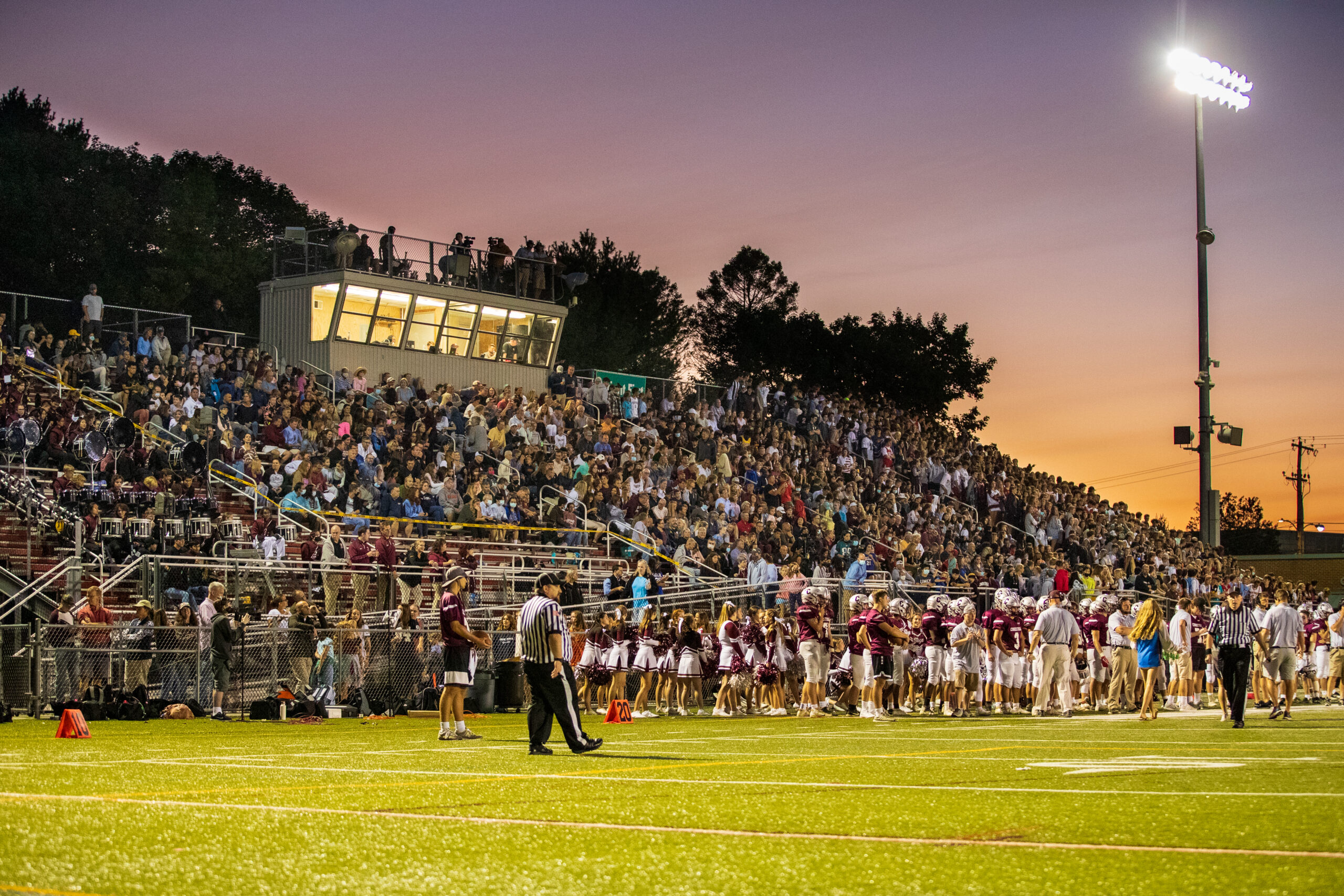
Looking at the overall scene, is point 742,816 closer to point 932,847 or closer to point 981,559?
point 932,847

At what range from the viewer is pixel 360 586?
23.9m

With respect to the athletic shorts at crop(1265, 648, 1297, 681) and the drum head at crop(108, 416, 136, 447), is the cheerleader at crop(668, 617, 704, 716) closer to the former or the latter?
the athletic shorts at crop(1265, 648, 1297, 681)

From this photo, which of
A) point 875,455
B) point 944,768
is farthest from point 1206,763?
point 875,455

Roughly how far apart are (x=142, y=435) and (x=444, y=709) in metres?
13.1

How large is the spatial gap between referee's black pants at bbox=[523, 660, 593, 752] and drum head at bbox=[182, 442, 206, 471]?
1516 centimetres

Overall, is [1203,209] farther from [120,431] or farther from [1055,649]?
[120,431]

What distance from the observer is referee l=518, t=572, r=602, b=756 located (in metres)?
12.3

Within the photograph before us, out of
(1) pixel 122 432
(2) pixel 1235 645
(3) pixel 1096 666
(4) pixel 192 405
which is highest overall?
(4) pixel 192 405

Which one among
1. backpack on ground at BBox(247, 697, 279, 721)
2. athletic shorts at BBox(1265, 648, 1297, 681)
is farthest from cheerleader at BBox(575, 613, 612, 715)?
athletic shorts at BBox(1265, 648, 1297, 681)

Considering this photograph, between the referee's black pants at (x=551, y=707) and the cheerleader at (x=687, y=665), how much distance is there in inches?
369

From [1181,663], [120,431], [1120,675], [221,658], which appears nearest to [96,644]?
[221,658]

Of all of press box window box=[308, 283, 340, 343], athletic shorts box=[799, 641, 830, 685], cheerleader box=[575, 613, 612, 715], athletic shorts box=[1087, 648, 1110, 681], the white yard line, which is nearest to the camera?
the white yard line

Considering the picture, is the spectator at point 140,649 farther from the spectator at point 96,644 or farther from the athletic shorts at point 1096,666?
the athletic shorts at point 1096,666

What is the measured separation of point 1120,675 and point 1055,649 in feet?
5.45
